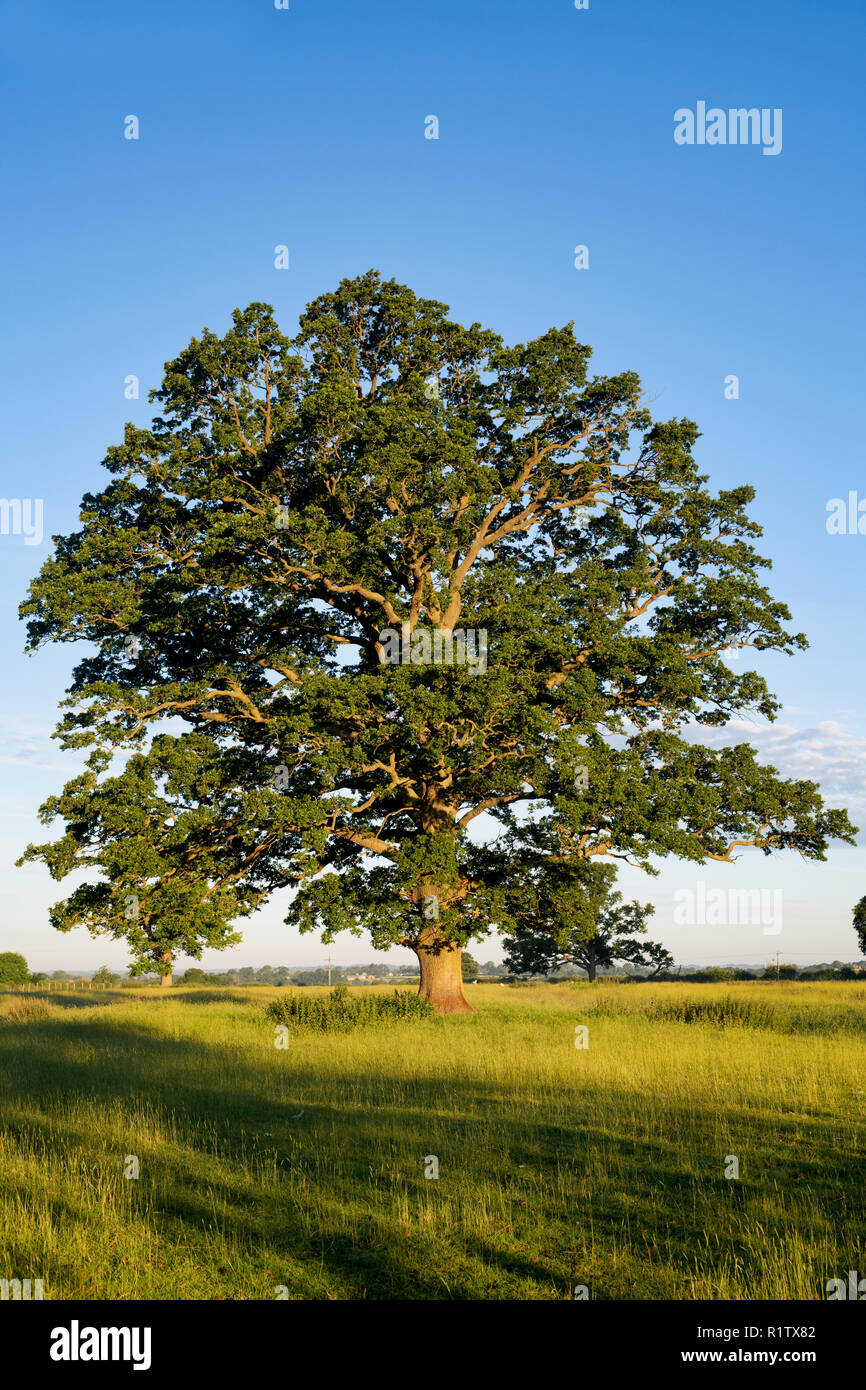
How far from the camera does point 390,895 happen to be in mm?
24953

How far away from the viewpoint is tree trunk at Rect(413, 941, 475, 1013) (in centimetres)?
2642

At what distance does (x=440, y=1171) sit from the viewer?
9.09 metres

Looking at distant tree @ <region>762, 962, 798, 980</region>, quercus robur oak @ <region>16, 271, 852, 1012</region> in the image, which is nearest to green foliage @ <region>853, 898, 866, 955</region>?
distant tree @ <region>762, 962, 798, 980</region>

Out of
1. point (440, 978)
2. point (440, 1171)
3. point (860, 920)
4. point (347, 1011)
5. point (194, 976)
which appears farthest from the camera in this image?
point (194, 976)

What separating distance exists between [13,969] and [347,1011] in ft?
263

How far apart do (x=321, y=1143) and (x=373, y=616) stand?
703 inches

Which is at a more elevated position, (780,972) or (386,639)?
(386,639)

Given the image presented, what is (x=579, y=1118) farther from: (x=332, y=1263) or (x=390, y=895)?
(x=390, y=895)

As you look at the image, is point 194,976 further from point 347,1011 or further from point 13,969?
point 347,1011

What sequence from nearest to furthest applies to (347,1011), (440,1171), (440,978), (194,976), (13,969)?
(440,1171), (347,1011), (440,978), (13,969), (194,976)

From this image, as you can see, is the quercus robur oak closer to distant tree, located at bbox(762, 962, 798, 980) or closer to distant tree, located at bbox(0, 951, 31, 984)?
distant tree, located at bbox(762, 962, 798, 980)

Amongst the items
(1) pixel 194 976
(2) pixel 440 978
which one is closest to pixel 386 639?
(2) pixel 440 978

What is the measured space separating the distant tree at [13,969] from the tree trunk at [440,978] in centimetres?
7583

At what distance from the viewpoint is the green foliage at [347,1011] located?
952 inches
